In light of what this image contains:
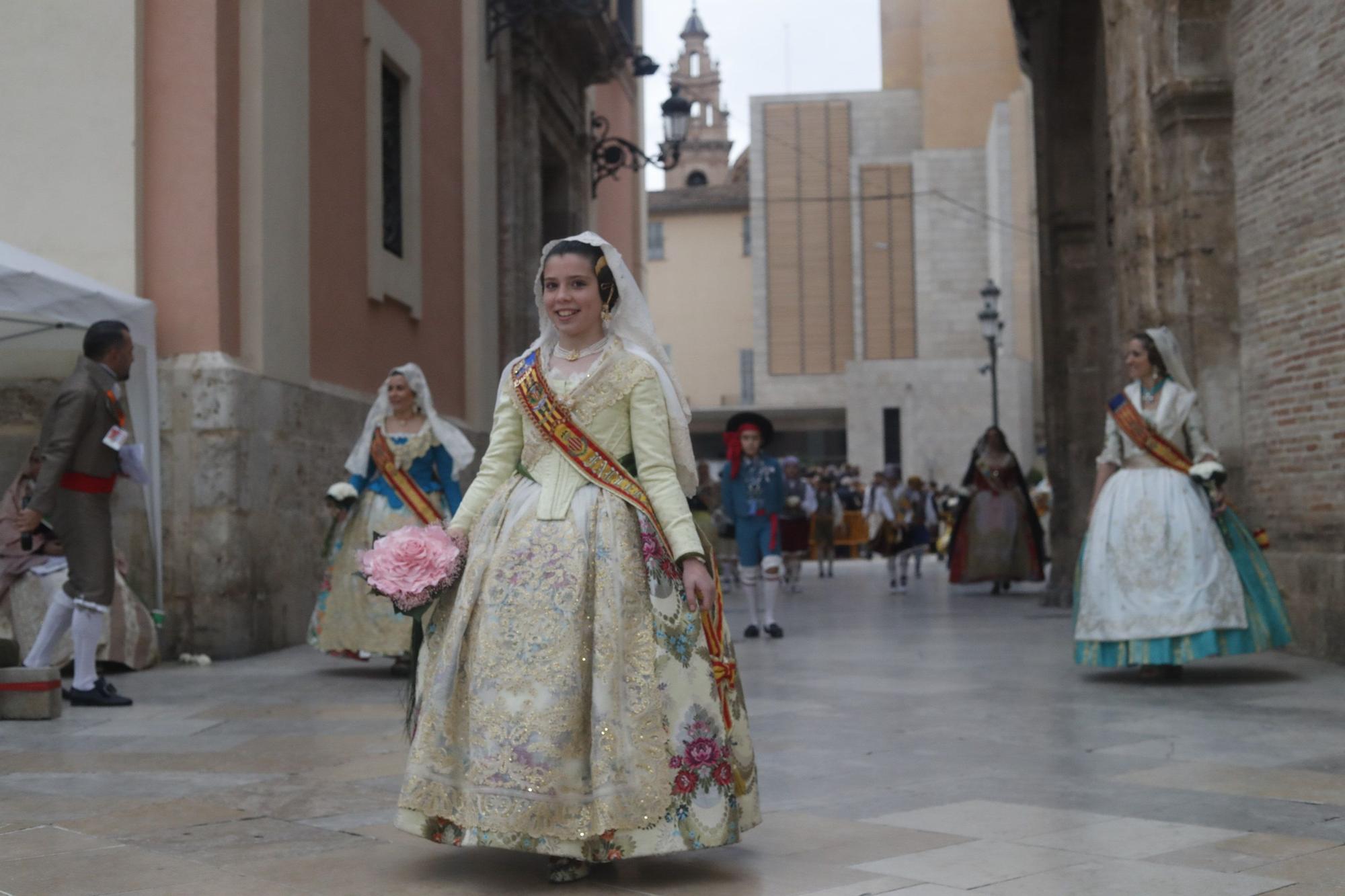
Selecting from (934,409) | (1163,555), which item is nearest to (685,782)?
(1163,555)

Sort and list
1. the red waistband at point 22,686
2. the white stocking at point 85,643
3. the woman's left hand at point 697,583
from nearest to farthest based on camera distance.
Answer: the woman's left hand at point 697,583 < the red waistband at point 22,686 < the white stocking at point 85,643

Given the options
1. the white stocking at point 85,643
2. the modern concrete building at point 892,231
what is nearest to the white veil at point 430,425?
the white stocking at point 85,643

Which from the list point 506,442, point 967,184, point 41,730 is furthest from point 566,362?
point 967,184

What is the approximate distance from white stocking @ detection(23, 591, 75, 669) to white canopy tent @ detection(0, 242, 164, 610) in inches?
68.0

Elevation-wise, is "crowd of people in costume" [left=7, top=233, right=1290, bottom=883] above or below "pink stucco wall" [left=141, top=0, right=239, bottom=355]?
below

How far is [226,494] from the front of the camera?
10.2 meters

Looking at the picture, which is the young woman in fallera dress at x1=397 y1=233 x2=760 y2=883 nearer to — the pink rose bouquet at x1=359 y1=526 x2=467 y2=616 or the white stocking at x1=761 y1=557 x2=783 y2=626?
the pink rose bouquet at x1=359 y1=526 x2=467 y2=616

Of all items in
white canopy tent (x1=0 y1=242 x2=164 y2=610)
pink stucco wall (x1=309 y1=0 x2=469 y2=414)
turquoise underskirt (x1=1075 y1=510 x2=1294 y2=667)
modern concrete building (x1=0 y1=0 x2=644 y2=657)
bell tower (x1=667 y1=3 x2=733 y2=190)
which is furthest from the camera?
bell tower (x1=667 y1=3 x2=733 y2=190)

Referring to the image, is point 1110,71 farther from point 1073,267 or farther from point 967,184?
point 967,184

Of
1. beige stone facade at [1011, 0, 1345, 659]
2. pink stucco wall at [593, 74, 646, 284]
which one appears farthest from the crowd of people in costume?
pink stucco wall at [593, 74, 646, 284]

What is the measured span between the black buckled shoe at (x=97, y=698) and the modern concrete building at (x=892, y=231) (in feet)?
124

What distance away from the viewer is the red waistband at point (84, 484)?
25.2 ft

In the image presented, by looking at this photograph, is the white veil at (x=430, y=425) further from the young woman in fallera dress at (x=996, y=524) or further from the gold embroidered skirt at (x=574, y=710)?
the young woman in fallera dress at (x=996, y=524)

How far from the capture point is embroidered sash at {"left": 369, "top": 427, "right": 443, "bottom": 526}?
9477 mm
